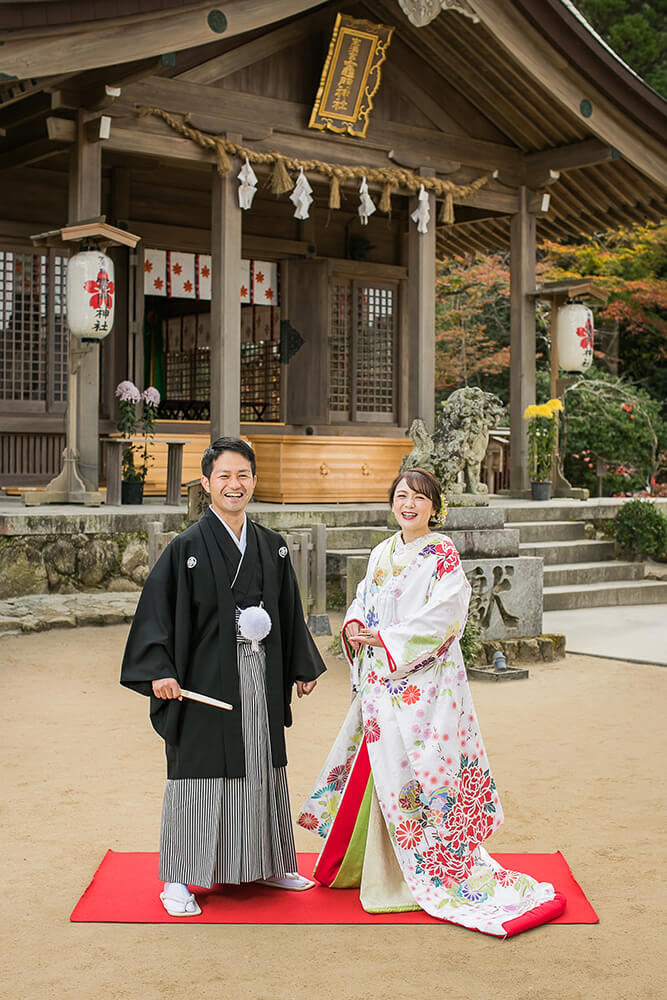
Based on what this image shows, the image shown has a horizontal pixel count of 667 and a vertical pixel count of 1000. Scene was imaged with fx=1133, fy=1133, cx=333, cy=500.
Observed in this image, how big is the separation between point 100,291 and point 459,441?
11.5 ft

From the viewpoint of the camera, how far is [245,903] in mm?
3822

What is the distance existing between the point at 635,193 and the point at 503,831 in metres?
10.9

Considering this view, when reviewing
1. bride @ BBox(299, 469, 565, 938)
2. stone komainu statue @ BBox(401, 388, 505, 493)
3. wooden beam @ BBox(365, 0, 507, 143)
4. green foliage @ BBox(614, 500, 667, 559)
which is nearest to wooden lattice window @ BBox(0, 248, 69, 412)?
wooden beam @ BBox(365, 0, 507, 143)

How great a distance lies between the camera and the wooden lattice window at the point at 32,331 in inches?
477

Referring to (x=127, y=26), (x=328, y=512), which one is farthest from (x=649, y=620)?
(x=127, y=26)

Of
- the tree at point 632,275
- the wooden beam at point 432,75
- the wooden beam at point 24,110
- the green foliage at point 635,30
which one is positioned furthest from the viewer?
the green foliage at point 635,30

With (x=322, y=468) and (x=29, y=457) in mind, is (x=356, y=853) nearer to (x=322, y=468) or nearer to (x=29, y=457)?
(x=322, y=468)

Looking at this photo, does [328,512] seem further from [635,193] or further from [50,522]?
[635,193]

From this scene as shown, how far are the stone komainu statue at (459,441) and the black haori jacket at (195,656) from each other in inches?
202

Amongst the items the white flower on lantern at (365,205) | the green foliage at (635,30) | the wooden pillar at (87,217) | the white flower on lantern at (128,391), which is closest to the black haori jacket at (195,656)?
the wooden pillar at (87,217)

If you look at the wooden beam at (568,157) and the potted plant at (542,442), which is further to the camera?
the potted plant at (542,442)

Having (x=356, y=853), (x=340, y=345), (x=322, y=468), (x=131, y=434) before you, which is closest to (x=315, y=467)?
(x=322, y=468)

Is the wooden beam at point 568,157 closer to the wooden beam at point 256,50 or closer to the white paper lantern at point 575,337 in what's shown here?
the white paper lantern at point 575,337

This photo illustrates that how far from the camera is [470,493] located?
363 inches
